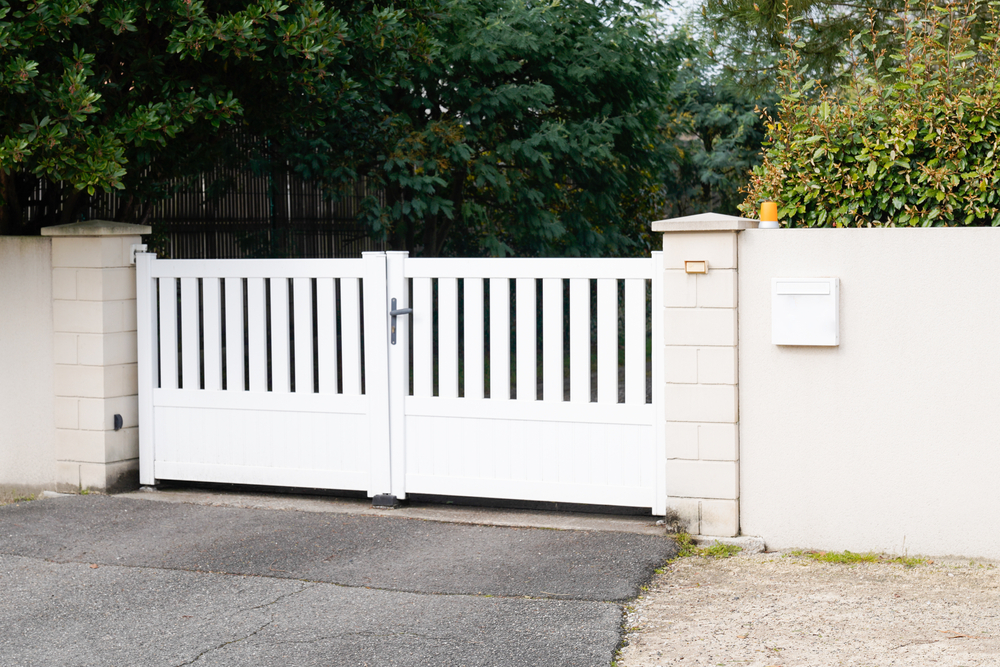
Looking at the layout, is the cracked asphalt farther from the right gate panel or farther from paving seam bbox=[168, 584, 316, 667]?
the right gate panel

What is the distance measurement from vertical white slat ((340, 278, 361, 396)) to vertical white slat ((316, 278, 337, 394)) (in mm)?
68

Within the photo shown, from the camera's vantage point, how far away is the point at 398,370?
21.1ft

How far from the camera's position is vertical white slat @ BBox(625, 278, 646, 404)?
5934 millimetres

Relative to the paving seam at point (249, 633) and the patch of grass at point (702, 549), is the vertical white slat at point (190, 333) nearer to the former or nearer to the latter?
the paving seam at point (249, 633)

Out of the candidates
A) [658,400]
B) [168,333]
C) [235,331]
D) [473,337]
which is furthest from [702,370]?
[168,333]

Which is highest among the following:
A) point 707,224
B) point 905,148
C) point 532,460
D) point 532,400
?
point 905,148

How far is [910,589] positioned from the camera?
5.04 meters

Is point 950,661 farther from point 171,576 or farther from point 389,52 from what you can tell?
point 389,52

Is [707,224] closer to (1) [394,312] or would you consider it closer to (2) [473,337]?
(2) [473,337]

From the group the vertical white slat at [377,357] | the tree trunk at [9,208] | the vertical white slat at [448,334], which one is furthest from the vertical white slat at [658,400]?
the tree trunk at [9,208]

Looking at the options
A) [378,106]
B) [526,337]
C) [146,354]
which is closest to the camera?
[526,337]

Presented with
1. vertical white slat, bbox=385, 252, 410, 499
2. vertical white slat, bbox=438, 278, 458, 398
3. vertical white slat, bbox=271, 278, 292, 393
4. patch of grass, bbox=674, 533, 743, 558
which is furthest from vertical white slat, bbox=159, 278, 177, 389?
patch of grass, bbox=674, 533, 743, 558

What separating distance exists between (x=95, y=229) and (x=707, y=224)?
144 inches

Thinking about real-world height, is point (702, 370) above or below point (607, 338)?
below
